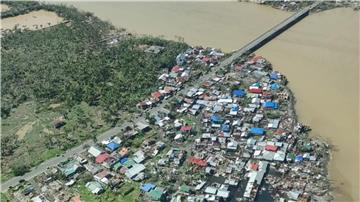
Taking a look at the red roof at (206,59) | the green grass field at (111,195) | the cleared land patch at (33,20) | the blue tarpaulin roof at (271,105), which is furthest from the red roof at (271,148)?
the cleared land patch at (33,20)

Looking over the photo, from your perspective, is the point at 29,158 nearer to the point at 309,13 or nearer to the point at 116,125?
the point at 116,125

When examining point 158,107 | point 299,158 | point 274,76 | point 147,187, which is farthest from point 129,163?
point 274,76

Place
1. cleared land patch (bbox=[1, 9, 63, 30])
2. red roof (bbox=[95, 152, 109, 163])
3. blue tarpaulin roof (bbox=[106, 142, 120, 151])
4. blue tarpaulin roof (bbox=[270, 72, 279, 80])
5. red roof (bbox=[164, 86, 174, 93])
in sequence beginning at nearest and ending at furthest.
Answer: red roof (bbox=[95, 152, 109, 163]) → blue tarpaulin roof (bbox=[106, 142, 120, 151]) → red roof (bbox=[164, 86, 174, 93]) → blue tarpaulin roof (bbox=[270, 72, 279, 80]) → cleared land patch (bbox=[1, 9, 63, 30])

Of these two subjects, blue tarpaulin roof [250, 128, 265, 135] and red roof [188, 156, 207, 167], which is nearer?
red roof [188, 156, 207, 167]

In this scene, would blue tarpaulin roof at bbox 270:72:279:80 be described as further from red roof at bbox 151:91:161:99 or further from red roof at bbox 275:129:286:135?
red roof at bbox 151:91:161:99

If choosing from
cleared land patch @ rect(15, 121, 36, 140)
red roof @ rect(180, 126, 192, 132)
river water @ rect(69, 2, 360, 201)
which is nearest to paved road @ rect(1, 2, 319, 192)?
A: river water @ rect(69, 2, 360, 201)
